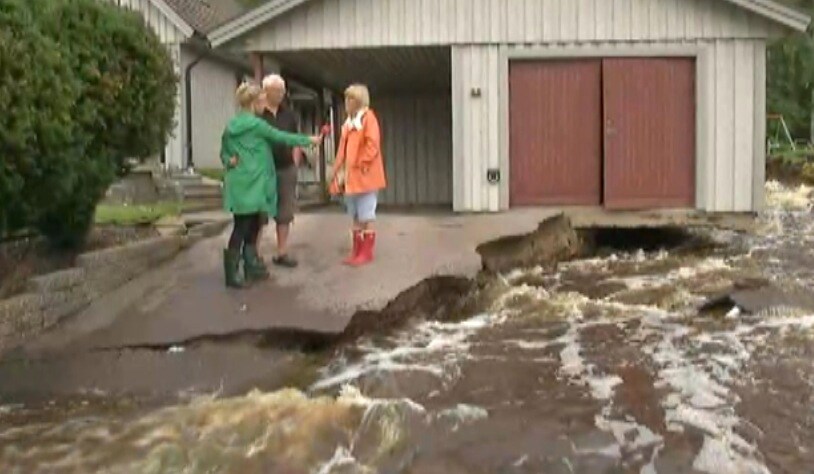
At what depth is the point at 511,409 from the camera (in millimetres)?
5977

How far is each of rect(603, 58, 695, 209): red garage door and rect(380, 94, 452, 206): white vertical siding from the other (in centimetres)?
625

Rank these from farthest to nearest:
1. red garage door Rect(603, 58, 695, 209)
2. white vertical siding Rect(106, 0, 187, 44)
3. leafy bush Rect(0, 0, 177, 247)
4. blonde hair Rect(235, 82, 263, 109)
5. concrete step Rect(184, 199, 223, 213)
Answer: white vertical siding Rect(106, 0, 187, 44), concrete step Rect(184, 199, 223, 213), red garage door Rect(603, 58, 695, 209), blonde hair Rect(235, 82, 263, 109), leafy bush Rect(0, 0, 177, 247)

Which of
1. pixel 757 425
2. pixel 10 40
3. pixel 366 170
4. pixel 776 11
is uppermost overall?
pixel 776 11

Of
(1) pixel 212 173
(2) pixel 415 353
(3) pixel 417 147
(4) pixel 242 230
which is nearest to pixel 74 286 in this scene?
(4) pixel 242 230

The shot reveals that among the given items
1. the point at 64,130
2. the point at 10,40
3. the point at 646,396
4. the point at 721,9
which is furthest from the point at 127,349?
the point at 721,9

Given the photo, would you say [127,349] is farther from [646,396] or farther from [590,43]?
[590,43]

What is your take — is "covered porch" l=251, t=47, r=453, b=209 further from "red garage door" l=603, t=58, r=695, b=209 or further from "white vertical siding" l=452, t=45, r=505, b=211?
"red garage door" l=603, t=58, r=695, b=209

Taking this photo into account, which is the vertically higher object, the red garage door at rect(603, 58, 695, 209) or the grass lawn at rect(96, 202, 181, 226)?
the red garage door at rect(603, 58, 695, 209)

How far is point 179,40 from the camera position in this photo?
73.3ft

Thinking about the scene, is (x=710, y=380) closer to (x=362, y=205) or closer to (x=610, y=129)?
(x=362, y=205)

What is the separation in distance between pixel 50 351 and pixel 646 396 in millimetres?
4085

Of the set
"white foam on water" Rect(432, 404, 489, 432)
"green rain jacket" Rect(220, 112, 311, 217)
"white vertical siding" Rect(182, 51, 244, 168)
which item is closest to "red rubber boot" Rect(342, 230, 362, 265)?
"green rain jacket" Rect(220, 112, 311, 217)

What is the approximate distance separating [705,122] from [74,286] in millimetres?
9204

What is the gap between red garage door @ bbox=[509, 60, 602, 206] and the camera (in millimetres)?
14758
